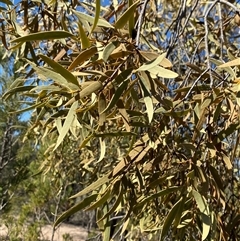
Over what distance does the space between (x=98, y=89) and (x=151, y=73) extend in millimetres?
55

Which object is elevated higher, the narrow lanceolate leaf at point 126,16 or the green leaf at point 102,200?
the narrow lanceolate leaf at point 126,16

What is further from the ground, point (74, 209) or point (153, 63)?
point (153, 63)

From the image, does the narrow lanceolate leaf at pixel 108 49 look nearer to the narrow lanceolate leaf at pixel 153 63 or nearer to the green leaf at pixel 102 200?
the narrow lanceolate leaf at pixel 153 63

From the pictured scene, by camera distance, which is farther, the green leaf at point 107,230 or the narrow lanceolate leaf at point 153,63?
the green leaf at point 107,230

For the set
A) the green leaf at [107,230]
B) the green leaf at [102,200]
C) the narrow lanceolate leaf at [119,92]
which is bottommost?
the green leaf at [107,230]

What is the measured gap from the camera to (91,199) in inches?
19.3

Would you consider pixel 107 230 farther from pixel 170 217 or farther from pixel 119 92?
pixel 119 92

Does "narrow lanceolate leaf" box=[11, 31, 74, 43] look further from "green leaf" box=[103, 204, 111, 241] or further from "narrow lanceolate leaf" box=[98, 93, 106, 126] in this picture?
"green leaf" box=[103, 204, 111, 241]

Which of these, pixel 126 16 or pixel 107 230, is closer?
pixel 126 16

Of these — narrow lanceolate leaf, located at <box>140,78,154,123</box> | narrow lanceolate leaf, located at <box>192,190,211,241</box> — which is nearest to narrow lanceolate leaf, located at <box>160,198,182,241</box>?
narrow lanceolate leaf, located at <box>192,190,211,241</box>

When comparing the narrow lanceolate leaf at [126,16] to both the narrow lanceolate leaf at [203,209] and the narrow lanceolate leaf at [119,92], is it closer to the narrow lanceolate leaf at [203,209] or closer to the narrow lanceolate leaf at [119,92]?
the narrow lanceolate leaf at [119,92]

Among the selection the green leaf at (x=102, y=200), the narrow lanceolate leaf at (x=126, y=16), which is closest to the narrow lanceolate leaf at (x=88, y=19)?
the narrow lanceolate leaf at (x=126, y=16)

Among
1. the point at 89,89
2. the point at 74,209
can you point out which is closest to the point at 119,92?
the point at 89,89

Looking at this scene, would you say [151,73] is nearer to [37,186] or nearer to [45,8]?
[45,8]
